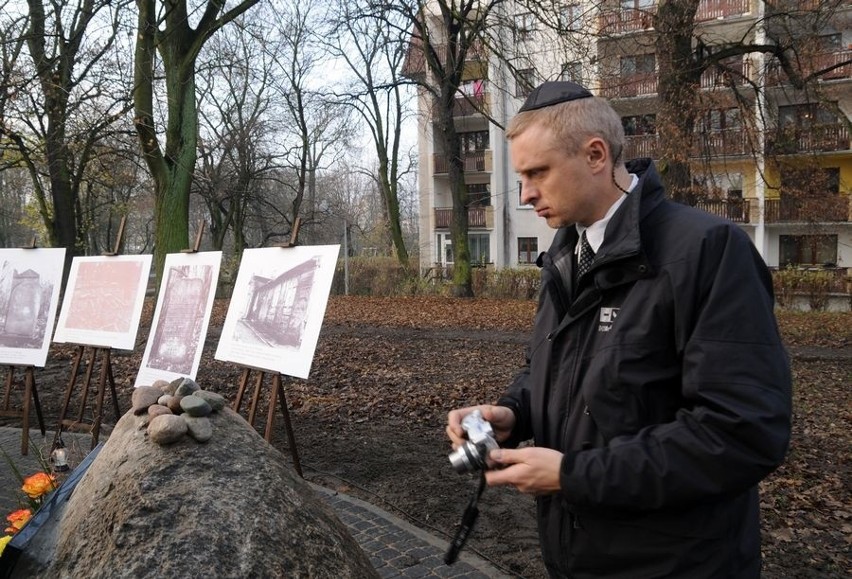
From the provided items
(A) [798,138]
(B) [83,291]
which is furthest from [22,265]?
(A) [798,138]

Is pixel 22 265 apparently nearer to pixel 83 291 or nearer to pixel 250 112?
pixel 83 291

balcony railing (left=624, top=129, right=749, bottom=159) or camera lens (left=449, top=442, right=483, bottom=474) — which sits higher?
balcony railing (left=624, top=129, right=749, bottom=159)

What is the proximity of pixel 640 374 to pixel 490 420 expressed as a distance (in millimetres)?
550

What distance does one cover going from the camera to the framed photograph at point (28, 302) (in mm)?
6266

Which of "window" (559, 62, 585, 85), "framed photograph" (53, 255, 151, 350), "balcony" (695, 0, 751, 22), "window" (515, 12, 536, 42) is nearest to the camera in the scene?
"framed photograph" (53, 255, 151, 350)

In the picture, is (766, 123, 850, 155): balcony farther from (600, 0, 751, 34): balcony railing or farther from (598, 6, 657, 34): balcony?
(598, 6, 657, 34): balcony

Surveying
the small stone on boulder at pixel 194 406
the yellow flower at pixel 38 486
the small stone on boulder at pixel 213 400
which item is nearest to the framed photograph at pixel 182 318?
the yellow flower at pixel 38 486

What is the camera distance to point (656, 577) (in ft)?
4.63

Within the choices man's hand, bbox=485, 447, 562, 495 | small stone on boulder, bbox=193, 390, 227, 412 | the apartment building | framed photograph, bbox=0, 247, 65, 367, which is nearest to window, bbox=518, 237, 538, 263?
the apartment building

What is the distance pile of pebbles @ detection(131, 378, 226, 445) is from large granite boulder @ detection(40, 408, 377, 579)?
0.16ft

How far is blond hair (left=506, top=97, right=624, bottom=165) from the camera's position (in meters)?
1.46

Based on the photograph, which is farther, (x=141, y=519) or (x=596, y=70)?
(x=596, y=70)

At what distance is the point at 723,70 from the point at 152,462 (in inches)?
493

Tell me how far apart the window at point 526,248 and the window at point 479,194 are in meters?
2.55
